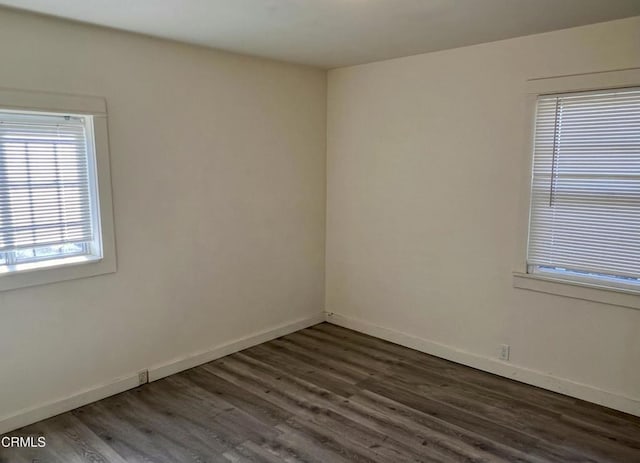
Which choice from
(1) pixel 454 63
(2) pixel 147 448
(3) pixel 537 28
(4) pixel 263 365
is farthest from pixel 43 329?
(3) pixel 537 28

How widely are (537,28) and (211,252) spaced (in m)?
2.90

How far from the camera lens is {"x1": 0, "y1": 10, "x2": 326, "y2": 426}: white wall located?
9.45 feet

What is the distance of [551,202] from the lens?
3.27 metres

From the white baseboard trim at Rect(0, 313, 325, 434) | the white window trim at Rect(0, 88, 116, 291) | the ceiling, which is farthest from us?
the white baseboard trim at Rect(0, 313, 325, 434)

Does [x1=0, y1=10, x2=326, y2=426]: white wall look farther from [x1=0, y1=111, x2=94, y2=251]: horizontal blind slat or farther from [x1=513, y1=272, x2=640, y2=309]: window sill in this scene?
[x1=513, y1=272, x2=640, y2=309]: window sill

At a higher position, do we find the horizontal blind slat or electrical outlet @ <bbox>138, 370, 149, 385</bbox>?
the horizontal blind slat

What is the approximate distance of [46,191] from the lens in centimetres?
290

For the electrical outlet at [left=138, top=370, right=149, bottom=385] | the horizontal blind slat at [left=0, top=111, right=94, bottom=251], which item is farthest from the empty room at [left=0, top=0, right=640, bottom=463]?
the electrical outlet at [left=138, top=370, right=149, bottom=385]

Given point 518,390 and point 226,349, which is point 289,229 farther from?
point 518,390

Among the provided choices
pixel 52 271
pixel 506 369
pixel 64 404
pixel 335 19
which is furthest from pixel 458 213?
pixel 64 404

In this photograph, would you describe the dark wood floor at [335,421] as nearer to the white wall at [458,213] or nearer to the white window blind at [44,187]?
the white wall at [458,213]

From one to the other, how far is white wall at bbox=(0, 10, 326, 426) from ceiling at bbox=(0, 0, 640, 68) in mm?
237

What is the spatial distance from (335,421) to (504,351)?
59.2 inches

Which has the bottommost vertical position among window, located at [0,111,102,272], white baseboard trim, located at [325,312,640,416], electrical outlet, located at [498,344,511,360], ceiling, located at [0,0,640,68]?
white baseboard trim, located at [325,312,640,416]
